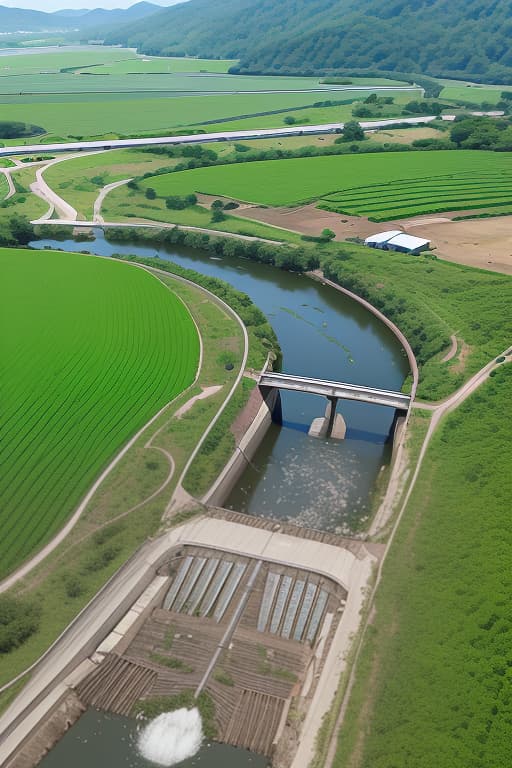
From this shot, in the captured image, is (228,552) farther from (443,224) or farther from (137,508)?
(443,224)

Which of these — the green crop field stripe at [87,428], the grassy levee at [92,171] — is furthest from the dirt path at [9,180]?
the green crop field stripe at [87,428]

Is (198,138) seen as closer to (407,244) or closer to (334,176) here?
(334,176)

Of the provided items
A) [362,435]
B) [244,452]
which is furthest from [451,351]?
[244,452]

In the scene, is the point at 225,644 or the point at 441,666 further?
the point at 225,644

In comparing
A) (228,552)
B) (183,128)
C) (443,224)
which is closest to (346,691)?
(228,552)

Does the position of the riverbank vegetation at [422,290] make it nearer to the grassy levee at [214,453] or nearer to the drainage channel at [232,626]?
the grassy levee at [214,453]
